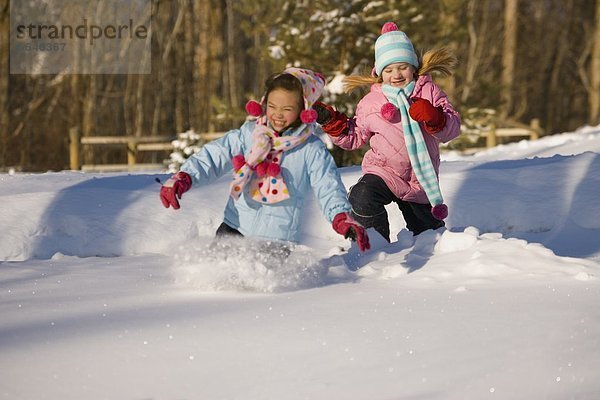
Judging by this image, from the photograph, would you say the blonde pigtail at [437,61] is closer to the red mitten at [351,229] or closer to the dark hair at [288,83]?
the dark hair at [288,83]

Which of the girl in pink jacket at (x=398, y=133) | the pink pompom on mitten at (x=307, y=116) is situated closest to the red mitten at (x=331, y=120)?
the girl in pink jacket at (x=398, y=133)

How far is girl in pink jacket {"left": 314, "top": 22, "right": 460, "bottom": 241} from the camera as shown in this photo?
5.12 meters

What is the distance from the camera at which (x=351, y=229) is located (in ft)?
→ 13.3

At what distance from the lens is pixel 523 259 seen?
4.20 m

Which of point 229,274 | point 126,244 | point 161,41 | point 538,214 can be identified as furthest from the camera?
point 161,41

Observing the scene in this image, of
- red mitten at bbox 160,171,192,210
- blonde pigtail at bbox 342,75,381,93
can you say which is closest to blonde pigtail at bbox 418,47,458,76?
blonde pigtail at bbox 342,75,381,93

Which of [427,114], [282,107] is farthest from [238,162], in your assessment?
[427,114]

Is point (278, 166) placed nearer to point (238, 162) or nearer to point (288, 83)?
point (238, 162)

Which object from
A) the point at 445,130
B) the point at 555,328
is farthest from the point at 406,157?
the point at 555,328

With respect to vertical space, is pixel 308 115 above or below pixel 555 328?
above

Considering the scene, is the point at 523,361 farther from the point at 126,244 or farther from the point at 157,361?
the point at 126,244

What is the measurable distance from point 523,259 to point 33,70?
24725 mm

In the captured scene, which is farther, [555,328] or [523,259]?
[523,259]

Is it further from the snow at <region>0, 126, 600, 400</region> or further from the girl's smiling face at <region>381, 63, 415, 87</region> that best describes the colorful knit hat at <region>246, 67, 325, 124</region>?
the girl's smiling face at <region>381, 63, 415, 87</region>
